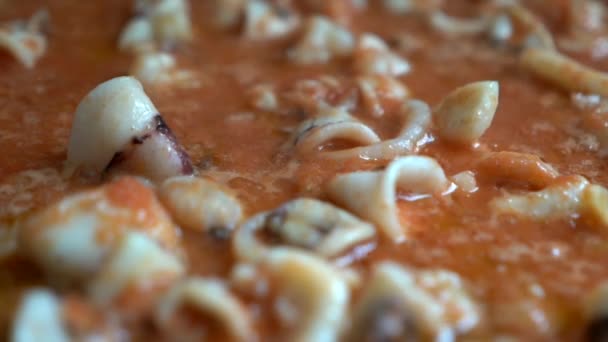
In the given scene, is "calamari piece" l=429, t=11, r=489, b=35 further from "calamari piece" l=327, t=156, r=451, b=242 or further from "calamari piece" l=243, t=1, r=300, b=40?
"calamari piece" l=327, t=156, r=451, b=242

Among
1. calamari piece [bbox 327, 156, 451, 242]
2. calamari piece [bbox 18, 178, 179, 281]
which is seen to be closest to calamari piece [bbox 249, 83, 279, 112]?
calamari piece [bbox 327, 156, 451, 242]

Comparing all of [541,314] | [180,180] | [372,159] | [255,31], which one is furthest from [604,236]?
[255,31]

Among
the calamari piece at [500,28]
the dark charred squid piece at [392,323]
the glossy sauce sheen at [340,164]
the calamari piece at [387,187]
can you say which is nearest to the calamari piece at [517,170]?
the glossy sauce sheen at [340,164]

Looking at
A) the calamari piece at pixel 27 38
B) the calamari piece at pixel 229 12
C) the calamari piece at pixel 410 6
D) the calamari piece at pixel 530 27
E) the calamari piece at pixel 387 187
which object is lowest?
the calamari piece at pixel 530 27

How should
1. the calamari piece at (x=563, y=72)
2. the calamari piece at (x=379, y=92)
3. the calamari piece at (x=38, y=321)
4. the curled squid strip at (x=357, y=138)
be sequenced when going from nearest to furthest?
the calamari piece at (x=38, y=321), the curled squid strip at (x=357, y=138), the calamari piece at (x=379, y=92), the calamari piece at (x=563, y=72)

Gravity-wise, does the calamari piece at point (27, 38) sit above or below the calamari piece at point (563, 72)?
above

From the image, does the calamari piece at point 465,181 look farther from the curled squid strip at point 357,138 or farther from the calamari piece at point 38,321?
the calamari piece at point 38,321
